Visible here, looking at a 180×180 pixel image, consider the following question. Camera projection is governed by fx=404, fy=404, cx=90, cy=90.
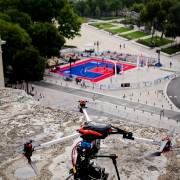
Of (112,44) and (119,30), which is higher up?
(119,30)

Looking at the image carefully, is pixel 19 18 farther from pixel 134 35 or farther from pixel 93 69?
pixel 134 35

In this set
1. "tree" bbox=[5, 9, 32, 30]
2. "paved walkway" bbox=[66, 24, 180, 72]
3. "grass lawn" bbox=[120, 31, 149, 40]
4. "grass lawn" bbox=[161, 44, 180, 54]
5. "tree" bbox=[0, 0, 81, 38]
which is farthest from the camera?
"grass lawn" bbox=[120, 31, 149, 40]

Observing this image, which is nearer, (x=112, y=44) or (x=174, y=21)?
(x=174, y=21)

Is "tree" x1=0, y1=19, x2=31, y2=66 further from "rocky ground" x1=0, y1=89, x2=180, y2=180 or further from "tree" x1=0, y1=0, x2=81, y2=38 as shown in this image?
"rocky ground" x1=0, y1=89, x2=180, y2=180

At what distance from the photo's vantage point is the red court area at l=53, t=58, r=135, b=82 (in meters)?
70.9

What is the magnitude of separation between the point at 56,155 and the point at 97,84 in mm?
44215

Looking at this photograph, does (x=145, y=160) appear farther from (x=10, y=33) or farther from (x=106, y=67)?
(x=106, y=67)

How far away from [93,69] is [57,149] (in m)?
53.9

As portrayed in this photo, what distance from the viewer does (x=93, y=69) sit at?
2985 inches

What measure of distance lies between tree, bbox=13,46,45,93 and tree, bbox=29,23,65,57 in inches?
368

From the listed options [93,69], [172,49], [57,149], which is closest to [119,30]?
[172,49]

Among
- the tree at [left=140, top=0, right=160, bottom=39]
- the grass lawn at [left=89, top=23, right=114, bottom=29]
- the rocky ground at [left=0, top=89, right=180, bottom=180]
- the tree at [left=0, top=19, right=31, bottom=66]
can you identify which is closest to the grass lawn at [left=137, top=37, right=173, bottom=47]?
the tree at [left=140, top=0, right=160, bottom=39]

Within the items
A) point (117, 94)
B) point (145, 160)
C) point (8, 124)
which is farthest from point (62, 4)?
point (145, 160)

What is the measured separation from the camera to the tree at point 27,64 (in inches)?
2379
